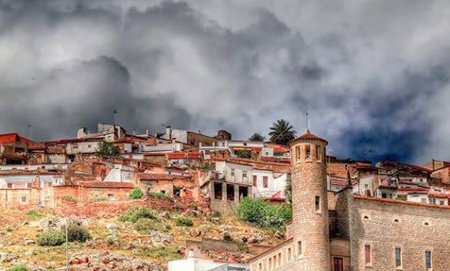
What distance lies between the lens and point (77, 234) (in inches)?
3354

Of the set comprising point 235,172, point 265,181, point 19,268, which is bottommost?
point 19,268

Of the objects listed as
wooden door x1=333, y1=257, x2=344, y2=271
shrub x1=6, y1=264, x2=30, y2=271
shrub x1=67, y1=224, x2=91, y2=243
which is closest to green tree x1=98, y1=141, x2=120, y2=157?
shrub x1=67, y1=224, x2=91, y2=243

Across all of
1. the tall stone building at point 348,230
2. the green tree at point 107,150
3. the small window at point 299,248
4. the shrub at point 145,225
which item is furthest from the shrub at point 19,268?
the green tree at point 107,150

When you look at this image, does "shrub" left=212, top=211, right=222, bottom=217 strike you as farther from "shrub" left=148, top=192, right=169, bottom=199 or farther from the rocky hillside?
"shrub" left=148, top=192, right=169, bottom=199

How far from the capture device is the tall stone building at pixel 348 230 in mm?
60688

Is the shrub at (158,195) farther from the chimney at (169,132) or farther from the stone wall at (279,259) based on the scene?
the chimney at (169,132)

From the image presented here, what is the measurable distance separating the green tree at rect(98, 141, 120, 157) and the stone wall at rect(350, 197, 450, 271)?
187 feet

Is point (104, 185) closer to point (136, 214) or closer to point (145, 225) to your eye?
point (136, 214)

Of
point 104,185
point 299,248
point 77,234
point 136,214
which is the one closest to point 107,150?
point 104,185

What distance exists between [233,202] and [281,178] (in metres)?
7.53

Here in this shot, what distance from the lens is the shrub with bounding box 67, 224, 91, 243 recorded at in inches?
3339

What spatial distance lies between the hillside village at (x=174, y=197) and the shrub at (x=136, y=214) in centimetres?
18

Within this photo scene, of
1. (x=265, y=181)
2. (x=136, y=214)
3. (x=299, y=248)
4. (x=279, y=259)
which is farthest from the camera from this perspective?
(x=265, y=181)

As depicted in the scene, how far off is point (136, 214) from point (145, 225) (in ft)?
6.93
